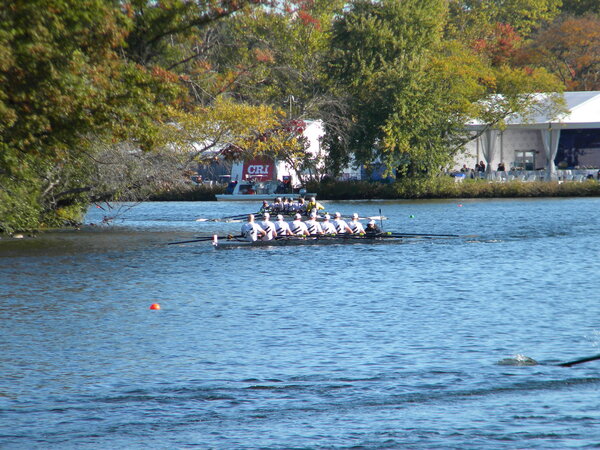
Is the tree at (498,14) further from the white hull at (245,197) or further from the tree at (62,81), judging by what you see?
the tree at (62,81)

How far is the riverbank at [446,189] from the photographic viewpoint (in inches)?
2253

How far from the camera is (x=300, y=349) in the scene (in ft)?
47.9

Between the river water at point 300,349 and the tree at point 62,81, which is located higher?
the tree at point 62,81

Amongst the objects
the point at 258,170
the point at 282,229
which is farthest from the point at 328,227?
the point at 258,170

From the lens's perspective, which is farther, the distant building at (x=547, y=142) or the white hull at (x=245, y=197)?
the white hull at (x=245, y=197)

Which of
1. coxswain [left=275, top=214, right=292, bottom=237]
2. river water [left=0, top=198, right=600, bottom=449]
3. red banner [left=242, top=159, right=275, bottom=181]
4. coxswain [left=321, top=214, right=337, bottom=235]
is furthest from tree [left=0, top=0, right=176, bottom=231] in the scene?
red banner [left=242, top=159, right=275, bottom=181]

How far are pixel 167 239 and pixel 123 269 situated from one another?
9371 mm

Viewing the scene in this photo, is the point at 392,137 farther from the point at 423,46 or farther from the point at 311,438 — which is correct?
the point at 311,438

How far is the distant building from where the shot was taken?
58.9 metres

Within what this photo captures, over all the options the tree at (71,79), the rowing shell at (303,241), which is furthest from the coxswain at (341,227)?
the tree at (71,79)

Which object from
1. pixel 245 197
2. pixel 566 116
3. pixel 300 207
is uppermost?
pixel 566 116

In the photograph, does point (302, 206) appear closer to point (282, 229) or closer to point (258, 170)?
point (282, 229)

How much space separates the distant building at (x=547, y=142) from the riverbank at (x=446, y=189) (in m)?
2.09

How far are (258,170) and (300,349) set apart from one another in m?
52.2
